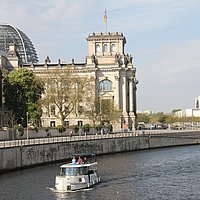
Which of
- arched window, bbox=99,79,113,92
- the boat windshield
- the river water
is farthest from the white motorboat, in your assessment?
arched window, bbox=99,79,113,92

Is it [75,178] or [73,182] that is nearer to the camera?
[73,182]

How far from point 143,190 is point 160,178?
31.6ft

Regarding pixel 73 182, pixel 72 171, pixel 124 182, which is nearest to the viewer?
pixel 73 182

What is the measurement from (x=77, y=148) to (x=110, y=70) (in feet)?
272

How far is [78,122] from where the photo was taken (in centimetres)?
16588

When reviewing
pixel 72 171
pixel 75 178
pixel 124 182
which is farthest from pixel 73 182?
pixel 124 182

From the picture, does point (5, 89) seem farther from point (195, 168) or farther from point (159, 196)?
point (159, 196)

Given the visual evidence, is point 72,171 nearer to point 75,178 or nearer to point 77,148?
point 75,178

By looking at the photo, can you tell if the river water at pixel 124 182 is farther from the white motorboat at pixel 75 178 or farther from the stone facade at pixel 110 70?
the stone facade at pixel 110 70

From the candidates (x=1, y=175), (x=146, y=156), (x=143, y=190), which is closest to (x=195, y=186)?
(x=143, y=190)

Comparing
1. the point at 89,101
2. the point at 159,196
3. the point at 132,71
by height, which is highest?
the point at 132,71

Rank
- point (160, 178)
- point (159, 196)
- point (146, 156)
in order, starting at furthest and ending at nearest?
1. point (146, 156)
2. point (160, 178)
3. point (159, 196)

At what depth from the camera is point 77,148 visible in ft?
308

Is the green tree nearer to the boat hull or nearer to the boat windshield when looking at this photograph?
the boat windshield
